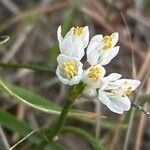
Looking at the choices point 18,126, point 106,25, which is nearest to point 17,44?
point 106,25

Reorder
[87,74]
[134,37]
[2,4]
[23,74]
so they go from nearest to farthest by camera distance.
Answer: [87,74]
[23,74]
[2,4]
[134,37]

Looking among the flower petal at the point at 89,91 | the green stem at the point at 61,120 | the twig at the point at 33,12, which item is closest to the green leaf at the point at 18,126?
the green stem at the point at 61,120

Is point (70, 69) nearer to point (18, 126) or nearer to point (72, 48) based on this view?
point (72, 48)

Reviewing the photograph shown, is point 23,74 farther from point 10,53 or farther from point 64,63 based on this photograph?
point 64,63

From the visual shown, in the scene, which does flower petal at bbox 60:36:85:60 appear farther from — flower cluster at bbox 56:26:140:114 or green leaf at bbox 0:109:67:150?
green leaf at bbox 0:109:67:150

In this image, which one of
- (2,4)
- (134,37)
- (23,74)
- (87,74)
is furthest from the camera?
(134,37)

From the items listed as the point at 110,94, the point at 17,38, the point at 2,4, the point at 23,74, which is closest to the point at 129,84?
the point at 110,94
